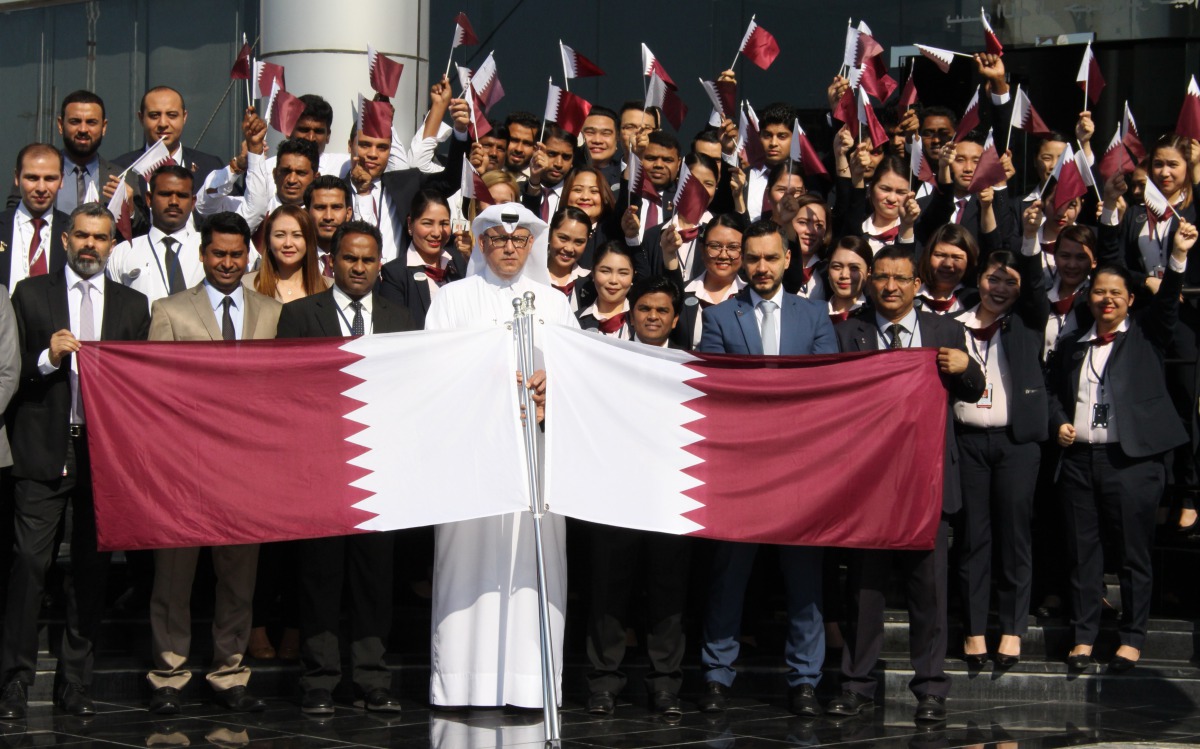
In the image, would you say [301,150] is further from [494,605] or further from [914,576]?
[914,576]

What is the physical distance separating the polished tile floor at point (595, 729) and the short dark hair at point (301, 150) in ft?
12.0

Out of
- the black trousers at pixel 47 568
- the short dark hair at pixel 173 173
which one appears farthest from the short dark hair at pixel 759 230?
the black trousers at pixel 47 568

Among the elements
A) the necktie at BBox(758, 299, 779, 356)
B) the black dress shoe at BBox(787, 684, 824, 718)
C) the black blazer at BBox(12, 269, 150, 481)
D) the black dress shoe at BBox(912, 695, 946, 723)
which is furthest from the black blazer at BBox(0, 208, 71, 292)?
the black dress shoe at BBox(912, 695, 946, 723)

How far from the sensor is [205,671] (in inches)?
366

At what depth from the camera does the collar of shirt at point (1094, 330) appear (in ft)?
32.6

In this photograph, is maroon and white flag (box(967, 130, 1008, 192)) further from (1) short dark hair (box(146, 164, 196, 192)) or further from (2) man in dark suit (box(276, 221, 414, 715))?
(1) short dark hair (box(146, 164, 196, 192))

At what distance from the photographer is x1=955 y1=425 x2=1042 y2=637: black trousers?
9.66 m

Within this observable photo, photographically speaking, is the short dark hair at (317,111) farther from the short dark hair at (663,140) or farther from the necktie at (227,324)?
the necktie at (227,324)

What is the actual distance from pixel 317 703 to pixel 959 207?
17.2 feet

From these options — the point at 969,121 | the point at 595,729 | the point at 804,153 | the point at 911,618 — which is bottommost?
the point at 595,729

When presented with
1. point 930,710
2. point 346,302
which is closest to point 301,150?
point 346,302

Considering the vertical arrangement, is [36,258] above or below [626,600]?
above

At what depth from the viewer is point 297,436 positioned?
28.8ft

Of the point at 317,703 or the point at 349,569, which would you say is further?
the point at 349,569
